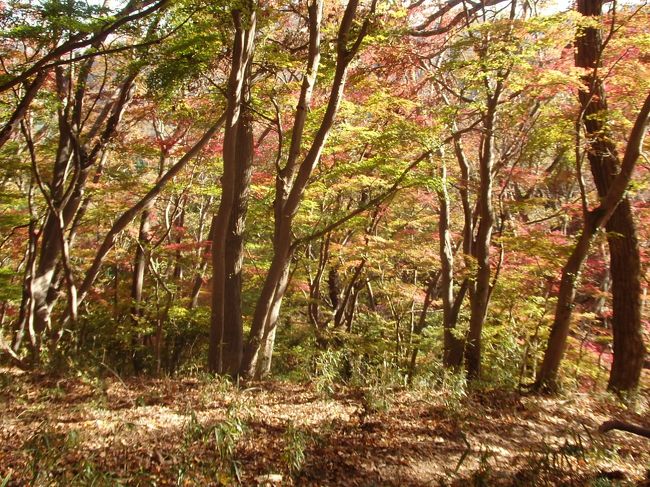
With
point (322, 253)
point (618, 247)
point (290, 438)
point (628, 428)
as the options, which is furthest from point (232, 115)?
point (618, 247)

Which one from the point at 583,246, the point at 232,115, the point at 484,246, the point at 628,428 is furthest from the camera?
the point at 484,246

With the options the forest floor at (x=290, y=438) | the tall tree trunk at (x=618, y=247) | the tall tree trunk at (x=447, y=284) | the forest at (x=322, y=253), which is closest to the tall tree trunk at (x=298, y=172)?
the forest at (x=322, y=253)

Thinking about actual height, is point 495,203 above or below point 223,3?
below

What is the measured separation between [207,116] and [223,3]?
3559mm

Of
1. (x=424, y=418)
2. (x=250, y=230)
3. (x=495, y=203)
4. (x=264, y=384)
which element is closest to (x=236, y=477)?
(x=424, y=418)

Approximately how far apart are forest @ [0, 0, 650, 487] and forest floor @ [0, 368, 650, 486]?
0.09ft

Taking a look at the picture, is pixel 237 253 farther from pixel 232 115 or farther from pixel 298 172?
pixel 232 115

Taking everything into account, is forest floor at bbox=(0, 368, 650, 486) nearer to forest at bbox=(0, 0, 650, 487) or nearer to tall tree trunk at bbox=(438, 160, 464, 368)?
forest at bbox=(0, 0, 650, 487)

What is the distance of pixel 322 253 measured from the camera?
10617 mm

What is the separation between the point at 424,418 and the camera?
4398 mm

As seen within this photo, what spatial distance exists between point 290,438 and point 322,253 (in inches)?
289

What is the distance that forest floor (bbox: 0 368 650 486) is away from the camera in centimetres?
301

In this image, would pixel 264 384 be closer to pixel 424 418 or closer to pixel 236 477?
pixel 424 418

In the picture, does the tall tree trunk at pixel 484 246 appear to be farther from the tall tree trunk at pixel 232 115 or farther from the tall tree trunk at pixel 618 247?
the tall tree trunk at pixel 232 115
